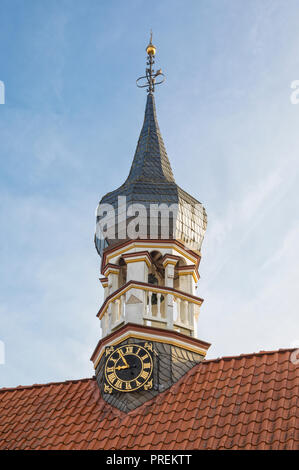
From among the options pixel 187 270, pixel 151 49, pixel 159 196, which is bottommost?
pixel 187 270

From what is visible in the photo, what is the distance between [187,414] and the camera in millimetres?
14680

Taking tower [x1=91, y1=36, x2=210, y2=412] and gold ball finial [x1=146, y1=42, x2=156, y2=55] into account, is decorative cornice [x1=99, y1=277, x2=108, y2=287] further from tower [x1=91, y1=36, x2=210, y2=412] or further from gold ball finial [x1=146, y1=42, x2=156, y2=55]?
gold ball finial [x1=146, y1=42, x2=156, y2=55]

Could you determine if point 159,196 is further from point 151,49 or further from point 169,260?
point 151,49

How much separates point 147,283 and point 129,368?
210 centimetres

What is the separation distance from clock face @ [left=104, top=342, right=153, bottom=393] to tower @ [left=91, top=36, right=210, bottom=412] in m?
0.02

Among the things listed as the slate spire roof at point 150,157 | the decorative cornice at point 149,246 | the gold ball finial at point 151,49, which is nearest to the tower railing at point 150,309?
the decorative cornice at point 149,246

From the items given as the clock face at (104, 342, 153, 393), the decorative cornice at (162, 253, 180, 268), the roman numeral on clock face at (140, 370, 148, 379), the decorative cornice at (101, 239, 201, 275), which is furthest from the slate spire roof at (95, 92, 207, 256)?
the roman numeral on clock face at (140, 370, 148, 379)

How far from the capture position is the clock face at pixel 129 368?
52.3 feet

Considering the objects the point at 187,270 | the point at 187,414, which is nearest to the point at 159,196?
the point at 187,270

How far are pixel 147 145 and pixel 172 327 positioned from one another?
19.9 feet

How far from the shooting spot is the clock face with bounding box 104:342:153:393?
16.0 metres
